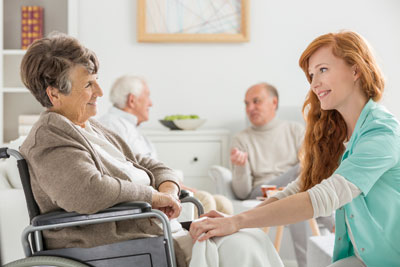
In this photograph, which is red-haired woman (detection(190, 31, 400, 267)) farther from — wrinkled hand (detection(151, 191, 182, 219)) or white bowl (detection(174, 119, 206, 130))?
white bowl (detection(174, 119, 206, 130))

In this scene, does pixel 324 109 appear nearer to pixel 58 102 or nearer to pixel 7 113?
pixel 58 102

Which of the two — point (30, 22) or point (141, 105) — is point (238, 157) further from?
point (30, 22)

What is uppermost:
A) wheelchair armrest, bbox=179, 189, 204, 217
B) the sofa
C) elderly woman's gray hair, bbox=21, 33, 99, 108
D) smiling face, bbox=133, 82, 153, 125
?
elderly woman's gray hair, bbox=21, 33, 99, 108

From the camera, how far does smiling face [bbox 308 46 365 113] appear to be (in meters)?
1.52

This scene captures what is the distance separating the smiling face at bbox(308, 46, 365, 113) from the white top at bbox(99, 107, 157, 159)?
1.50 meters

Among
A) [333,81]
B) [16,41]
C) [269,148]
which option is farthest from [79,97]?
[16,41]

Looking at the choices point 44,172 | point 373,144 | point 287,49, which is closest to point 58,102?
point 44,172

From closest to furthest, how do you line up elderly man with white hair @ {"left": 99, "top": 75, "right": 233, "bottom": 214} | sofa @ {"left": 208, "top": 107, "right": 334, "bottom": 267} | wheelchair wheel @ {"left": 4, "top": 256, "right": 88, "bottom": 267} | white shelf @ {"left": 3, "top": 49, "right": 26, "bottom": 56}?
wheelchair wheel @ {"left": 4, "top": 256, "right": 88, "bottom": 267}, sofa @ {"left": 208, "top": 107, "right": 334, "bottom": 267}, elderly man with white hair @ {"left": 99, "top": 75, "right": 233, "bottom": 214}, white shelf @ {"left": 3, "top": 49, "right": 26, "bottom": 56}

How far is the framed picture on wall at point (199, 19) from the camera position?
4121 mm

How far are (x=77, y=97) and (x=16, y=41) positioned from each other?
267 centimetres

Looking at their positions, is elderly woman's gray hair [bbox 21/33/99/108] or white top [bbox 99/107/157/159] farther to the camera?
white top [bbox 99/107/157/159]

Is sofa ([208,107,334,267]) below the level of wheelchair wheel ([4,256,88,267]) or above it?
below

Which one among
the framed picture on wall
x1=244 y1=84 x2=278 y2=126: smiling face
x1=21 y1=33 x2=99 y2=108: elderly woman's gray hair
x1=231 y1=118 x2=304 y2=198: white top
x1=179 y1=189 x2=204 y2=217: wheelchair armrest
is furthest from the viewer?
the framed picture on wall

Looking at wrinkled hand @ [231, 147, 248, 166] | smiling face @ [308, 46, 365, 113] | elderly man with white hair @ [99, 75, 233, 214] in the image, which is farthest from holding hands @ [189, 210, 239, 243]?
wrinkled hand @ [231, 147, 248, 166]
